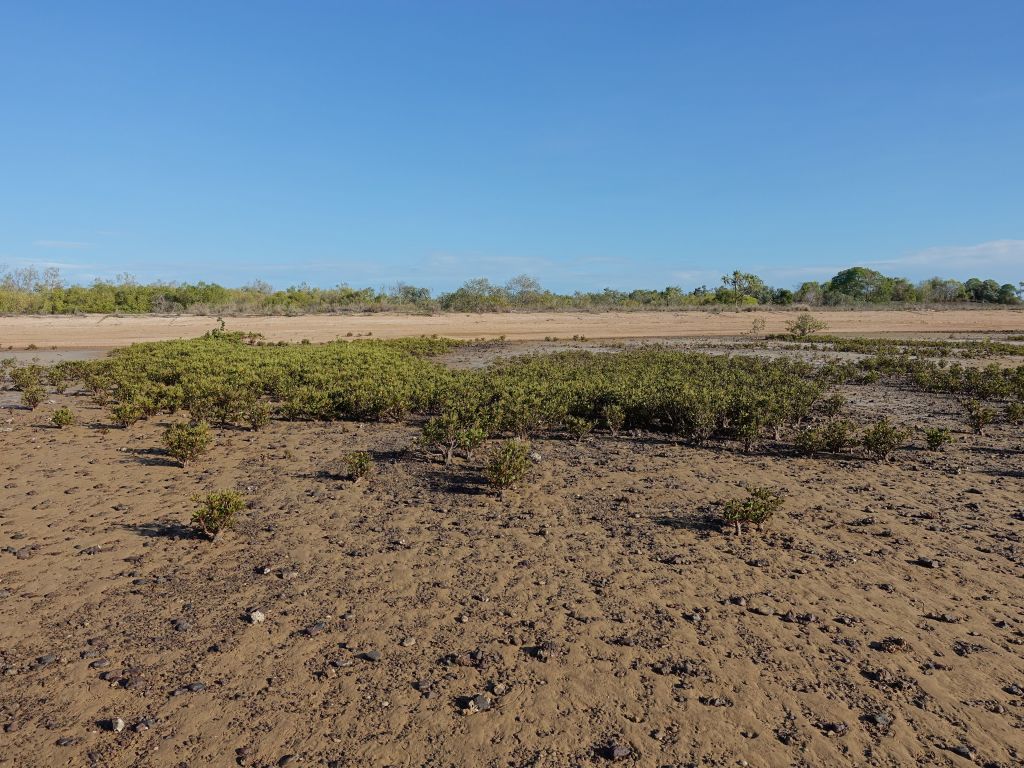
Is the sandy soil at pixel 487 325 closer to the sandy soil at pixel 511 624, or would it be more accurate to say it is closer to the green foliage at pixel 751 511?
the sandy soil at pixel 511 624

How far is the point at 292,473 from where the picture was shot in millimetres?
8766

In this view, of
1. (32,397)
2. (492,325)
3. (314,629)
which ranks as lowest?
(314,629)

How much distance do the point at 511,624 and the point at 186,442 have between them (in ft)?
20.8

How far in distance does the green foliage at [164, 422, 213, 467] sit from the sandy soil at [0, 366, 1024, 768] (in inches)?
29.1

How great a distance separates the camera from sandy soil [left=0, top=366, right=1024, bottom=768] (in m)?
3.50

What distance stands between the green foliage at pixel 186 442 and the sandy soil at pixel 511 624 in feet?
2.42

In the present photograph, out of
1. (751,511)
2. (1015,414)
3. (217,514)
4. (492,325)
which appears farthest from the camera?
(492,325)

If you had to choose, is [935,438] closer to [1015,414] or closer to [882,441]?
[882,441]

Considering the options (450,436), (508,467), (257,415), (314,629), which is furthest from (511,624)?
(257,415)

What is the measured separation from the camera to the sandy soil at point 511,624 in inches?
138

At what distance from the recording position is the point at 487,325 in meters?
49.3

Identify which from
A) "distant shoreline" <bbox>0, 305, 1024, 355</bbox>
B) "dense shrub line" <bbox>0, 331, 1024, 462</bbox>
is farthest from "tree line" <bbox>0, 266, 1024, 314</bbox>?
"dense shrub line" <bbox>0, 331, 1024, 462</bbox>

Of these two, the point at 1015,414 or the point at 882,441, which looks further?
the point at 1015,414

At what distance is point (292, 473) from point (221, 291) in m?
61.1
